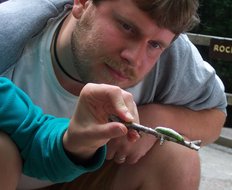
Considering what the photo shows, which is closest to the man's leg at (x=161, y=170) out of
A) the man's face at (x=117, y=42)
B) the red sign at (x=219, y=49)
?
the man's face at (x=117, y=42)

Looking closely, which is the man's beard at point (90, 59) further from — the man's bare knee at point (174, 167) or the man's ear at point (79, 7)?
the man's bare knee at point (174, 167)

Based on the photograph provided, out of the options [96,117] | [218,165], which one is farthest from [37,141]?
[218,165]

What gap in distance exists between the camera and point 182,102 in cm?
162

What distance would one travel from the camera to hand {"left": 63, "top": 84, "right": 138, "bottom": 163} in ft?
3.16

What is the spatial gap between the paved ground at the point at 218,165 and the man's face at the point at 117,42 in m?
1.52

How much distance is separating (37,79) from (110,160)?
0.98 feet

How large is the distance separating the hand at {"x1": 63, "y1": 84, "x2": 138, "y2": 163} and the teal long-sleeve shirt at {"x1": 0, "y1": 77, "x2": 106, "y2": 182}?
3cm

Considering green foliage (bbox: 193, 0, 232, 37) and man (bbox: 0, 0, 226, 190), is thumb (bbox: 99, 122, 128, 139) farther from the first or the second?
green foliage (bbox: 193, 0, 232, 37)

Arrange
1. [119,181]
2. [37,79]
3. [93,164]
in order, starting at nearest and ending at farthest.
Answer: [93,164]
[37,79]
[119,181]

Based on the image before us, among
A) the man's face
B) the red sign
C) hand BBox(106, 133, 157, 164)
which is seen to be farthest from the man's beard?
the red sign

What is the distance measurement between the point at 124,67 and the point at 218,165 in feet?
6.83

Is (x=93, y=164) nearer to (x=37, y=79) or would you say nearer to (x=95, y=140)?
(x=95, y=140)

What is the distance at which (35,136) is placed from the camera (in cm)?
111

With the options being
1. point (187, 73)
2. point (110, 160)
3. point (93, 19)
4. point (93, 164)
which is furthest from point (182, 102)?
point (93, 164)
